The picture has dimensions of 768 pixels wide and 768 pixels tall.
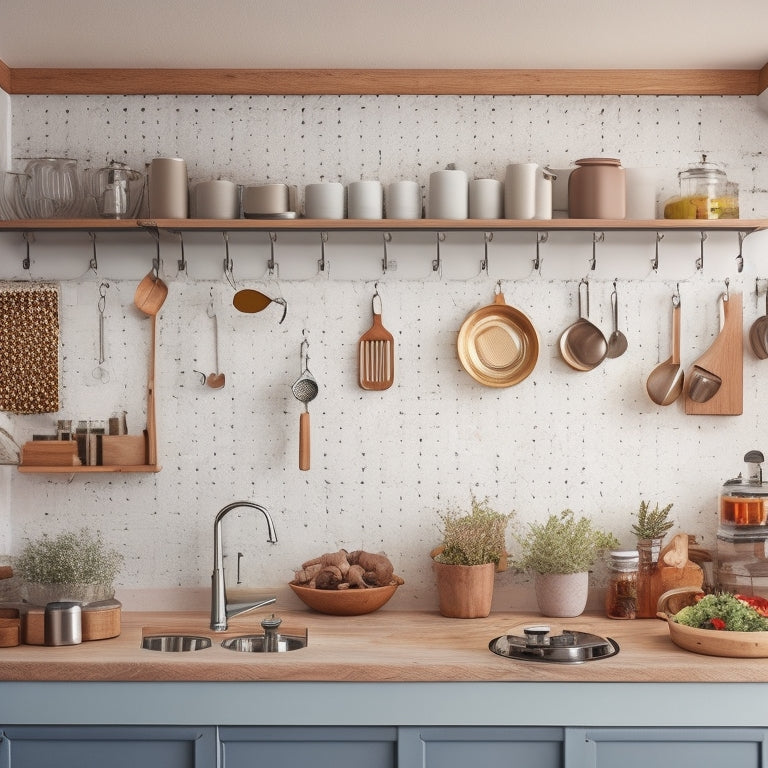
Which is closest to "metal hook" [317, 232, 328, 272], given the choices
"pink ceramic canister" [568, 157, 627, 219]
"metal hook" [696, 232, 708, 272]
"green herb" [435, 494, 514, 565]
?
"pink ceramic canister" [568, 157, 627, 219]

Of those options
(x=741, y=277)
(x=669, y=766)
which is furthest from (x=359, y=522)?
(x=741, y=277)

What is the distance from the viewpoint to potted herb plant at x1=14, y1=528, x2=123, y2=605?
2.58m

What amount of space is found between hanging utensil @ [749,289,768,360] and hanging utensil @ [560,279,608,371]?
49 cm

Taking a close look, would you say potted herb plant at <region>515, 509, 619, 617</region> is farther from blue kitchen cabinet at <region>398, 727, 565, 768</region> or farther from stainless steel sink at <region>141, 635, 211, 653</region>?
stainless steel sink at <region>141, 635, 211, 653</region>

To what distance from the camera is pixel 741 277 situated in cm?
300

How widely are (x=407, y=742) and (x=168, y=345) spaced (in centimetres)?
149

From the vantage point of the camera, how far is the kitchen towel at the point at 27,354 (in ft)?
9.70

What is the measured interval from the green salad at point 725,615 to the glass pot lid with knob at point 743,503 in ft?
1.12

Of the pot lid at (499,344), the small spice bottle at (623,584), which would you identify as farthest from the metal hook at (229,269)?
the small spice bottle at (623,584)

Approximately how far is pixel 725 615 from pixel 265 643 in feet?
4.22

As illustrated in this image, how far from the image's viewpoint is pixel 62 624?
97.3 inches

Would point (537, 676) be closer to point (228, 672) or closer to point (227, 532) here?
point (228, 672)

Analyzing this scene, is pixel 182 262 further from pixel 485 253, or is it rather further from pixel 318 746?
pixel 318 746

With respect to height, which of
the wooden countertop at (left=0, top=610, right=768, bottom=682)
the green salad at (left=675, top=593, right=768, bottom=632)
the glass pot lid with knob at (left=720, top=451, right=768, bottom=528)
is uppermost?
the glass pot lid with knob at (left=720, top=451, right=768, bottom=528)
